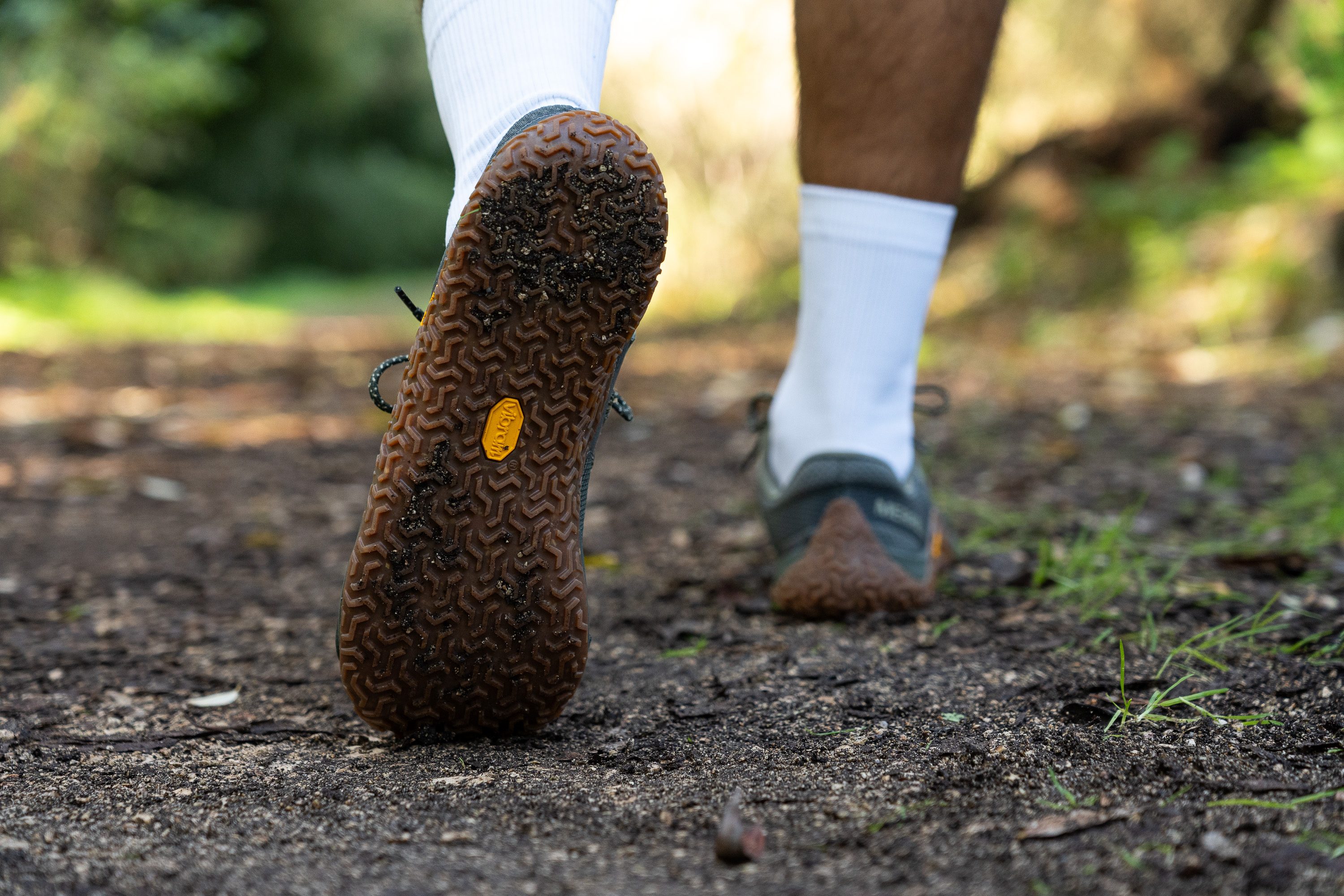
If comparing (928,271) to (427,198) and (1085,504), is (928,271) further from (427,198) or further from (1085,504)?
(427,198)

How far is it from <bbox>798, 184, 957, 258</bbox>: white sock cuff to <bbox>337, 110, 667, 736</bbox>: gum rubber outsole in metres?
0.49

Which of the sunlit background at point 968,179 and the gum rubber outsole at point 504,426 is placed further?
the sunlit background at point 968,179

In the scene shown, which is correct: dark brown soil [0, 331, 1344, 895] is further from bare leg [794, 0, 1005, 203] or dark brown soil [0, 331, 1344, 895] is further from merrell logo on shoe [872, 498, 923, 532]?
bare leg [794, 0, 1005, 203]

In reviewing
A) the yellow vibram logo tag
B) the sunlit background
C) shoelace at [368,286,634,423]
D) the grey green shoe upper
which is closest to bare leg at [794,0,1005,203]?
the sunlit background

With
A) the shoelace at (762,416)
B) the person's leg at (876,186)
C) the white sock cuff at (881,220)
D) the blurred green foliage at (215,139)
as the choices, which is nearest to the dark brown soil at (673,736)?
the shoelace at (762,416)

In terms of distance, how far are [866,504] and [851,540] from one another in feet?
0.17

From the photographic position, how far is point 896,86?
4.58ft

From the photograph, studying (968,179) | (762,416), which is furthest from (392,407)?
(968,179)

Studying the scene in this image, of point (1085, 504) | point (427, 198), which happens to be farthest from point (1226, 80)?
point (427, 198)

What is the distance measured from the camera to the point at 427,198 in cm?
1823

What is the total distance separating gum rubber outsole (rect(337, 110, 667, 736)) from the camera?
37.2 inches

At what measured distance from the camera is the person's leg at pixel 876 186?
1.39 metres

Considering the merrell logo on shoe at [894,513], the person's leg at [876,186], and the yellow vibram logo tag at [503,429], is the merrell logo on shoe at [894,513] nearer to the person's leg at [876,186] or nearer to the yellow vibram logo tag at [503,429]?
the person's leg at [876,186]

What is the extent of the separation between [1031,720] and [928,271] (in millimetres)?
626
